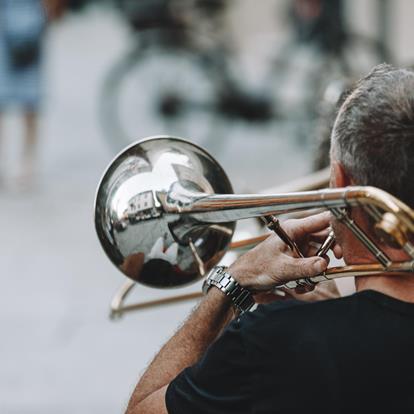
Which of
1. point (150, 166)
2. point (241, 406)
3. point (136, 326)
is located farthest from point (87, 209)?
point (241, 406)

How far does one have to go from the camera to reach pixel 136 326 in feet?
17.1

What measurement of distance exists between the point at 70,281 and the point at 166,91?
7.56ft

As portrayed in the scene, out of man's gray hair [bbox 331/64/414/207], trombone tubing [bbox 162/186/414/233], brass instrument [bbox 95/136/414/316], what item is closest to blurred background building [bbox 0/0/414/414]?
brass instrument [bbox 95/136/414/316]

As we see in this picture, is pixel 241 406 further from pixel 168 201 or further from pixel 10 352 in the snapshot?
pixel 10 352

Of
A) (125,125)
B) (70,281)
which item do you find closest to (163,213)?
(70,281)

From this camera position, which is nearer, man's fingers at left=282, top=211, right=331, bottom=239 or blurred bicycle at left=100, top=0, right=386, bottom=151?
man's fingers at left=282, top=211, right=331, bottom=239

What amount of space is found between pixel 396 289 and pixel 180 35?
5.85 metres

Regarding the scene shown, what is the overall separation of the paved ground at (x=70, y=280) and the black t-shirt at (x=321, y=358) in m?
1.69

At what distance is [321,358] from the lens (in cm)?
190

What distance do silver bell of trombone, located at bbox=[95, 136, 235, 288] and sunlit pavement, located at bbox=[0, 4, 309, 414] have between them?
3.27 feet

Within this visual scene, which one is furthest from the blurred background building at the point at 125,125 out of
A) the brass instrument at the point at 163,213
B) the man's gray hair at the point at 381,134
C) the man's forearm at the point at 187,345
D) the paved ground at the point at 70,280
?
the man's gray hair at the point at 381,134

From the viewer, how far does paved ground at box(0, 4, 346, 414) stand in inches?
185

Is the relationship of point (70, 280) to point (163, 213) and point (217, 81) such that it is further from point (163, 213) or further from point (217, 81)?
point (163, 213)

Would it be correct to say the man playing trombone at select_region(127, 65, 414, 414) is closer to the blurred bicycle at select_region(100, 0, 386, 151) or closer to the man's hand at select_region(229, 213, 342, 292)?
the man's hand at select_region(229, 213, 342, 292)
